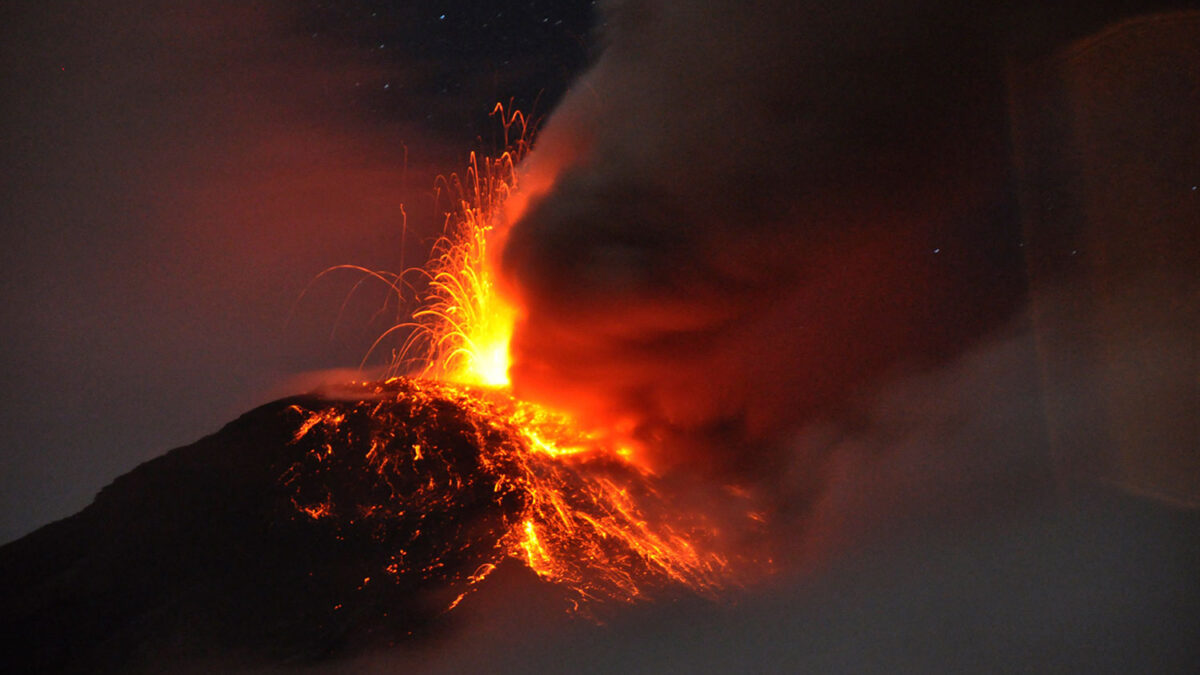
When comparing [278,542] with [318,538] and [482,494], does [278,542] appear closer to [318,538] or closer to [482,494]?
[318,538]

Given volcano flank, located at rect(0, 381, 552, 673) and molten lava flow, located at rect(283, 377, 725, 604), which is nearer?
volcano flank, located at rect(0, 381, 552, 673)

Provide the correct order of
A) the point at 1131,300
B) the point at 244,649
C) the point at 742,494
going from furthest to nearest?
the point at 742,494 → the point at 1131,300 → the point at 244,649

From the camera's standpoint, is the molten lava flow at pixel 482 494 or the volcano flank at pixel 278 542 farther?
the molten lava flow at pixel 482 494

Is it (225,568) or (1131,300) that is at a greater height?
(1131,300)

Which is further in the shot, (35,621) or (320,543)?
(320,543)

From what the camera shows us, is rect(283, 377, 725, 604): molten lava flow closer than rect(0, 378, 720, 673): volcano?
No

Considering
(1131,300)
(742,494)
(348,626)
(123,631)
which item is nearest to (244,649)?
(348,626)

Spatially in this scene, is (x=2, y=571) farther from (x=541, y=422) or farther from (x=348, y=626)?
(x=541, y=422)

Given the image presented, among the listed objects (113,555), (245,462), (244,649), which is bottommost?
(244,649)
